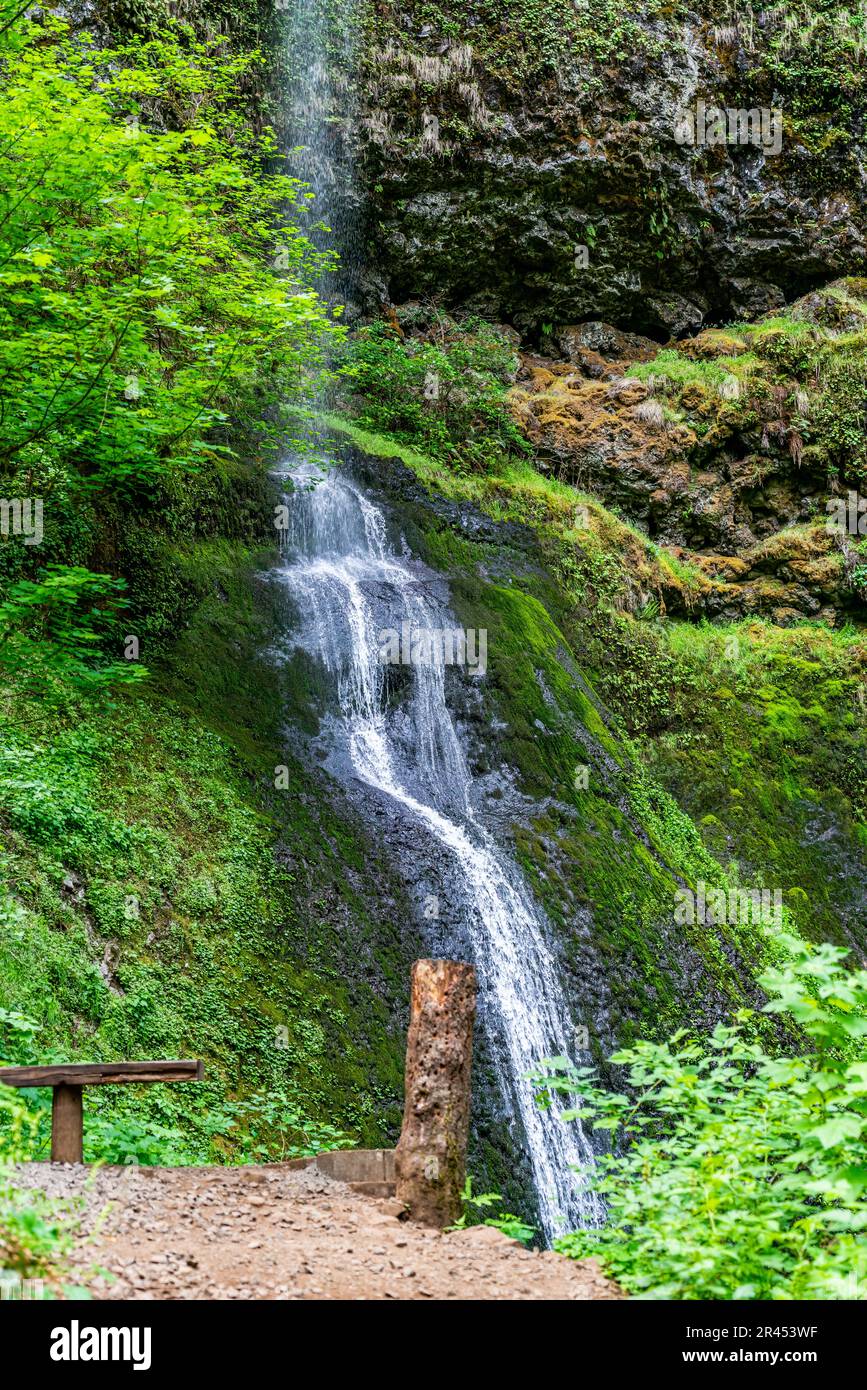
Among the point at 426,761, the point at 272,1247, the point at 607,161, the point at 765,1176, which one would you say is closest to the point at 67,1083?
the point at 272,1247

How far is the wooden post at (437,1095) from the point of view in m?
5.40

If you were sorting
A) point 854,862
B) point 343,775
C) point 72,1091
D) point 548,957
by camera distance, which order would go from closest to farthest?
point 72,1091 < point 548,957 < point 343,775 < point 854,862

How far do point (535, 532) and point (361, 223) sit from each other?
339 inches

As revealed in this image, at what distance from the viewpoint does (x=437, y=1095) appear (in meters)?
5.47

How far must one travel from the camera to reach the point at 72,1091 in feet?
17.1

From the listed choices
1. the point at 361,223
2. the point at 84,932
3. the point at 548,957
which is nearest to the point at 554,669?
the point at 548,957

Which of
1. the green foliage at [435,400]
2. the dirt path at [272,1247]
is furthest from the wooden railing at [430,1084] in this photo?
the green foliage at [435,400]

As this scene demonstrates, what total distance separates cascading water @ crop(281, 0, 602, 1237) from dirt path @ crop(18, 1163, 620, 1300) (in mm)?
2227

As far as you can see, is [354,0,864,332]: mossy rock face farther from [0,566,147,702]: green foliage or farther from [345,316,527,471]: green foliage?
[0,566,147,702]: green foliage

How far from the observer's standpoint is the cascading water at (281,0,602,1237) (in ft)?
30.8

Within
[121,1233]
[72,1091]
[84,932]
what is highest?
[84,932]

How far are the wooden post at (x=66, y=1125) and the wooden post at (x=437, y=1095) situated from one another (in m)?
1.62

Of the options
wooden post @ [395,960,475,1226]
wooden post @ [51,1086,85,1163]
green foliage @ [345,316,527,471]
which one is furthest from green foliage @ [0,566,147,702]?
green foliage @ [345,316,527,471]
